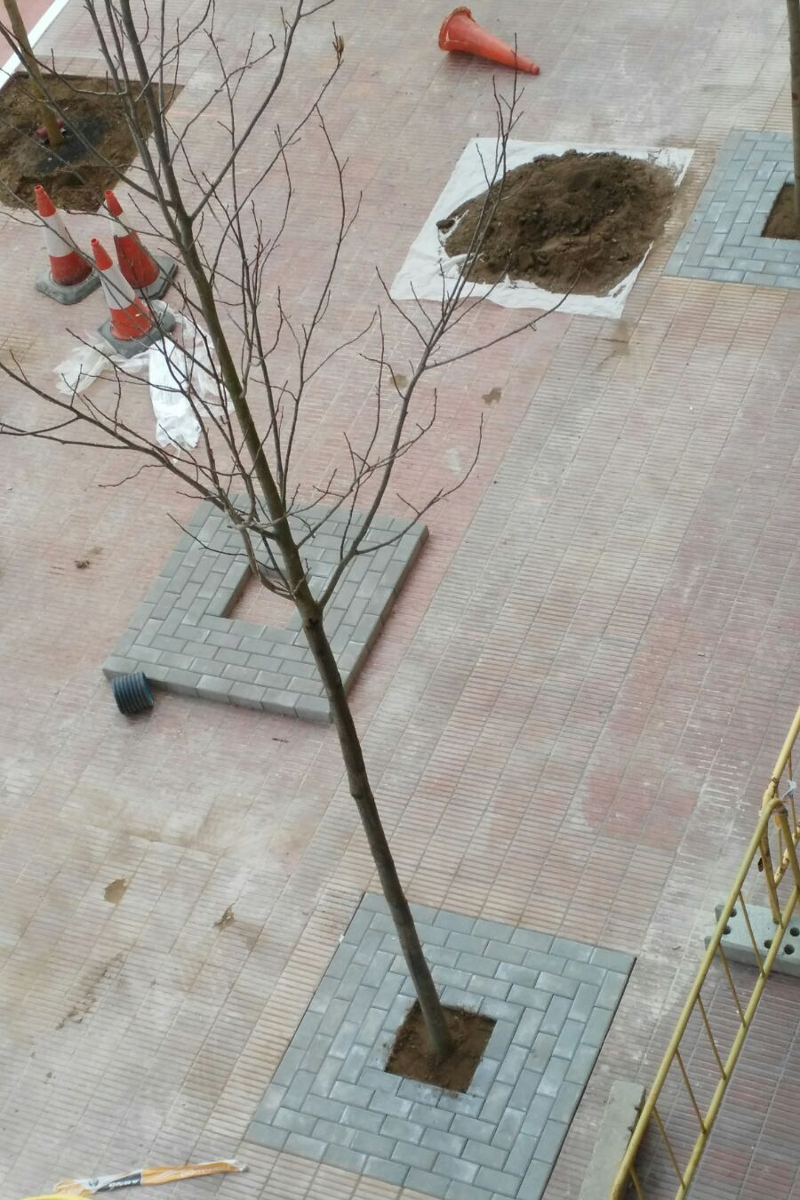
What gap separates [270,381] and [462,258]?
84.3 inches

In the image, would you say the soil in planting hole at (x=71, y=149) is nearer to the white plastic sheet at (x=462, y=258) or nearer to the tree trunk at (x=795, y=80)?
the white plastic sheet at (x=462, y=258)

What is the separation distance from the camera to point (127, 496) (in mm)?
10648

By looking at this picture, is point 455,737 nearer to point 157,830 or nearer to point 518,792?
point 518,792

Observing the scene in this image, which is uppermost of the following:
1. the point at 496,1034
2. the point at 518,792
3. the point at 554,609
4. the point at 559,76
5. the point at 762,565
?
the point at 559,76

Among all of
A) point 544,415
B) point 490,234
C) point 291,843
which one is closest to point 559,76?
point 490,234

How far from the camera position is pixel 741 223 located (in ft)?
36.6

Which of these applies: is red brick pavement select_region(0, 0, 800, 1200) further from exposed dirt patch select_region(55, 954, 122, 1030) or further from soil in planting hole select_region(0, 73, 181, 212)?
soil in planting hole select_region(0, 73, 181, 212)

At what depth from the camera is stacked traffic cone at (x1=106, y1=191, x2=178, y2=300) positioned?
37.1 ft

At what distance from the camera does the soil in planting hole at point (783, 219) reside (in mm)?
11016

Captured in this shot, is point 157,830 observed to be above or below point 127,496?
below

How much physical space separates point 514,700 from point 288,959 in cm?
197

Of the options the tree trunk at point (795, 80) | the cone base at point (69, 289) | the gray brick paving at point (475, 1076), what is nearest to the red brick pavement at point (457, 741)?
the gray brick paving at point (475, 1076)

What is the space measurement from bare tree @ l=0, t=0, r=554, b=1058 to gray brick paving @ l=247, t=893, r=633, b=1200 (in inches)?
13.2

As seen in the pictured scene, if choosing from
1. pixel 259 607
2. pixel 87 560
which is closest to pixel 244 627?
pixel 259 607
